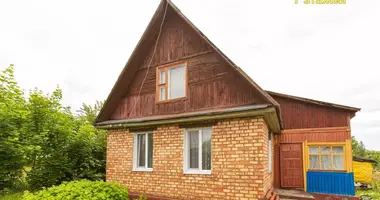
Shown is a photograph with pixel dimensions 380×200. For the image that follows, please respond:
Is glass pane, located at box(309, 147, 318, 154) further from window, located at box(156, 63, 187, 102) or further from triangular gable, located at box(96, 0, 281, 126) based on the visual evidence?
triangular gable, located at box(96, 0, 281, 126)

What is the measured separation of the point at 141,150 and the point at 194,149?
2280 mm

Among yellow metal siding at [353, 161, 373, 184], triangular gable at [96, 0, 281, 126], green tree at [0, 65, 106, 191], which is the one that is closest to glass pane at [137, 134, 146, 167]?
triangular gable at [96, 0, 281, 126]

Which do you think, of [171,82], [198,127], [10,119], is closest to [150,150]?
[198,127]

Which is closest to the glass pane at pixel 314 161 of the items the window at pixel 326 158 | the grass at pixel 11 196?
the window at pixel 326 158

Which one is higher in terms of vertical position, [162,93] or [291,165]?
[162,93]

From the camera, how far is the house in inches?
263

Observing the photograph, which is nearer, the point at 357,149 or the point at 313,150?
the point at 313,150

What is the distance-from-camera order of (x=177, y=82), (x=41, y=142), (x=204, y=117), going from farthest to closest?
1. (x=41, y=142)
2. (x=177, y=82)
3. (x=204, y=117)

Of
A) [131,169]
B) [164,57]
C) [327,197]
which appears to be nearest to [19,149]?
[131,169]

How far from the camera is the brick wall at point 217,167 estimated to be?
21.0ft

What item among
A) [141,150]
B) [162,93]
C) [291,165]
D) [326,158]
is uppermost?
[162,93]

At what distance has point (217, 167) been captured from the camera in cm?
695

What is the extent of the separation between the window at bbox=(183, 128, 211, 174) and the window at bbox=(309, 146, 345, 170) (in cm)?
648

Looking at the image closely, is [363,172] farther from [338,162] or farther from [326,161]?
[326,161]
